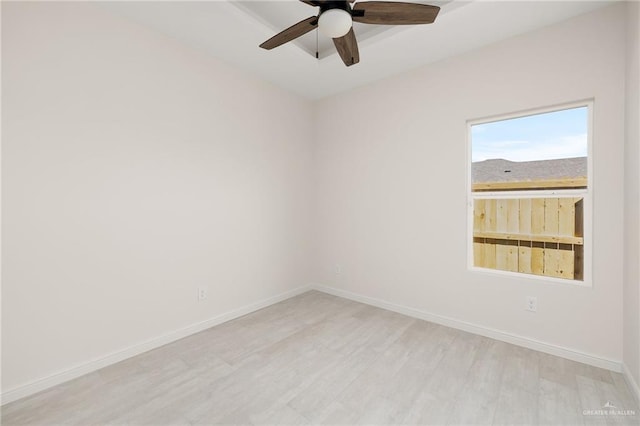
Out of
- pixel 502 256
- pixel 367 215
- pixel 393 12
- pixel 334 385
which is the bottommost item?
pixel 334 385

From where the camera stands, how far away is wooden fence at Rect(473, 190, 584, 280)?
7.58ft

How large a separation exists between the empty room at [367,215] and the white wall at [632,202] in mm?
27

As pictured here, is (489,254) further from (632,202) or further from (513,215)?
(632,202)

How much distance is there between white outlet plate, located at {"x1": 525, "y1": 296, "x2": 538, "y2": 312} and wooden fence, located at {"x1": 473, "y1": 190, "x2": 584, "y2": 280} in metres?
0.24

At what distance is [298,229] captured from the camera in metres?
3.88

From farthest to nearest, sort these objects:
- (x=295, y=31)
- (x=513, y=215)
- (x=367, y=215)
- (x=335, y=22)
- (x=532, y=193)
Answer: (x=367, y=215)
(x=513, y=215)
(x=532, y=193)
(x=295, y=31)
(x=335, y=22)

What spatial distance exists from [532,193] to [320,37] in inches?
97.6

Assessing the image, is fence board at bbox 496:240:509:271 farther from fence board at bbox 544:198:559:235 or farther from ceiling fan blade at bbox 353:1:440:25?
ceiling fan blade at bbox 353:1:440:25

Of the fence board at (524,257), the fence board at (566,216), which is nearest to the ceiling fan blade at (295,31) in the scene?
the fence board at (566,216)

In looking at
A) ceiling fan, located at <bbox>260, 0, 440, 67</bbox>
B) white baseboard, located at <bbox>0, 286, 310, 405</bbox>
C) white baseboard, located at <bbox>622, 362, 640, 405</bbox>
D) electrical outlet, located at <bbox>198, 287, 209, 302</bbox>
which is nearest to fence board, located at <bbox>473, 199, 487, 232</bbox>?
white baseboard, located at <bbox>622, 362, 640, 405</bbox>

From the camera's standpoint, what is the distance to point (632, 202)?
186 centimetres

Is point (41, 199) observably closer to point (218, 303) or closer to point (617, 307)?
point (218, 303)

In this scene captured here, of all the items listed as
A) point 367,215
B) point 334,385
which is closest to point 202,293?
point 334,385

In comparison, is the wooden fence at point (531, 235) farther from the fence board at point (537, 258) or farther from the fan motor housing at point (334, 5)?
the fan motor housing at point (334, 5)
